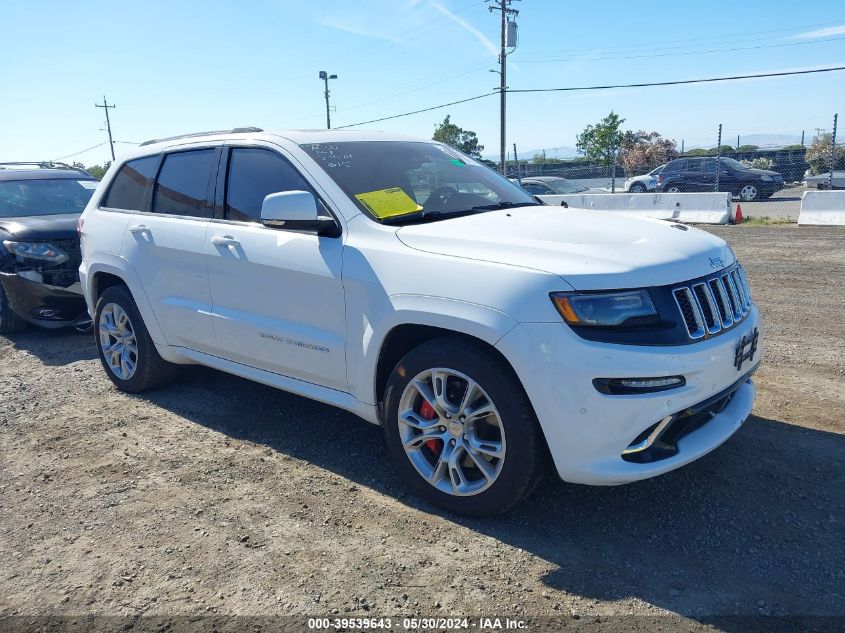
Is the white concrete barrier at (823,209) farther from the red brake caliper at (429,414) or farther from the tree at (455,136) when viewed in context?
the tree at (455,136)

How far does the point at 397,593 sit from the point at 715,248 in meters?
2.26

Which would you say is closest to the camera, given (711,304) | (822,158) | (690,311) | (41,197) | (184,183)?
(690,311)

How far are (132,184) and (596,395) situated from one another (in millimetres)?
3998

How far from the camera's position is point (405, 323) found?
10.8 ft

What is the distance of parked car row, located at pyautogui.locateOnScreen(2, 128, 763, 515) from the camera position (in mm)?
2889

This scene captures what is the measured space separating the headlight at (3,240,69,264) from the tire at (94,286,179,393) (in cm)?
186

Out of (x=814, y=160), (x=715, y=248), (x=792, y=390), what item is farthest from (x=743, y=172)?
(x=715, y=248)

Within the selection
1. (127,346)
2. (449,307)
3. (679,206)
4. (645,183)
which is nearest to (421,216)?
(449,307)

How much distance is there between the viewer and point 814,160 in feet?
93.7

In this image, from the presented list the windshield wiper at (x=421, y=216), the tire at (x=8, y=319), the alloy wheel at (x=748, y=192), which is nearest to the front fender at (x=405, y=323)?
the windshield wiper at (x=421, y=216)

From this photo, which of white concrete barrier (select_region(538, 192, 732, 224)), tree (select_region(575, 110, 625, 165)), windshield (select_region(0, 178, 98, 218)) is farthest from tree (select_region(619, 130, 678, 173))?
windshield (select_region(0, 178, 98, 218))

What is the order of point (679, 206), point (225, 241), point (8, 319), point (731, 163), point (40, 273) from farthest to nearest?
point (731, 163), point (679, 206), point (8, 319), point (40, 273), point (225, 241)

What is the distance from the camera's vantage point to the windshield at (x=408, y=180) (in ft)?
12.4

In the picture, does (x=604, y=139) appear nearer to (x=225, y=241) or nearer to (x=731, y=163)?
(x=731, y=163)
